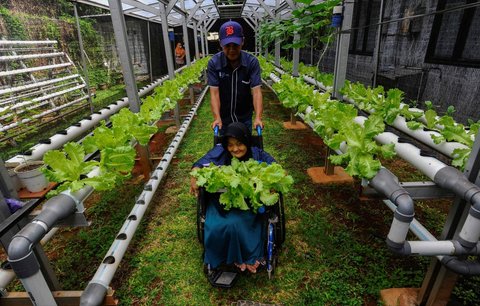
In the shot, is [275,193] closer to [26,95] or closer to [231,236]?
[231,236]

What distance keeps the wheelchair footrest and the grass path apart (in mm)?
83

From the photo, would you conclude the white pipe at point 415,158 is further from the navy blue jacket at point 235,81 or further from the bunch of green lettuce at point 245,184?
the navy blue jacket at point 235,81

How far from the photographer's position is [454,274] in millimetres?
1790

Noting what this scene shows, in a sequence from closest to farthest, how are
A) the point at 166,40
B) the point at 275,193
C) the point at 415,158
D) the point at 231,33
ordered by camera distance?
the point at 415,158, the point at 275,193, the point at 231,33, the point at 166,40

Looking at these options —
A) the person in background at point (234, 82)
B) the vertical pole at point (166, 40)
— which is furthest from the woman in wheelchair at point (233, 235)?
the vertical pole at point (166, 40)

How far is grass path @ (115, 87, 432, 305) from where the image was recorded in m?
2.28

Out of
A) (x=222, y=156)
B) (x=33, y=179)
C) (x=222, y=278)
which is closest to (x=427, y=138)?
(x=222, y=156)

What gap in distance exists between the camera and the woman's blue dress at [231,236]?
2.18 metres

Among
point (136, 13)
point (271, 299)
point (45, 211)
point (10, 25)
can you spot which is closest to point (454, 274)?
point (271, 299)

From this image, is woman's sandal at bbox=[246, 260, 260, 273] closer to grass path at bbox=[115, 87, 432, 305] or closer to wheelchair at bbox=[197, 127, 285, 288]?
wheelchair at bbox=[197, 127, 285, 288]

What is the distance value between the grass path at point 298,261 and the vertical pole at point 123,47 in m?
1.35

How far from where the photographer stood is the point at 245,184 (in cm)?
201

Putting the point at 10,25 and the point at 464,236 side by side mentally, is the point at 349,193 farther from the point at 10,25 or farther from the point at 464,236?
the point at 10,25

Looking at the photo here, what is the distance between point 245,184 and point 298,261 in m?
1.10
